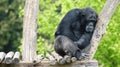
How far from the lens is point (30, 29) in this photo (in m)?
8.14

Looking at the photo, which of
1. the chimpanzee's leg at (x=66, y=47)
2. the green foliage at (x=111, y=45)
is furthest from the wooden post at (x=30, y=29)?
the green foliage at (x=111, y=45)

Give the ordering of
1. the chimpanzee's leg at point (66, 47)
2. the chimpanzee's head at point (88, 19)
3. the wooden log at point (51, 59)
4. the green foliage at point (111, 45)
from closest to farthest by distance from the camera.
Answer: the wooden log at point (51, 59) < the chimpanzee's leg at point (66, 47) < the chimpanzee's head at point (88, 19) < the green foliage at point (111, 45)

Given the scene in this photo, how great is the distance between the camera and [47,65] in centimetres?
608

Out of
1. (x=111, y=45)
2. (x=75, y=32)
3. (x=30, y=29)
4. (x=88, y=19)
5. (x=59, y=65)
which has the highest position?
(x=88, y=19)

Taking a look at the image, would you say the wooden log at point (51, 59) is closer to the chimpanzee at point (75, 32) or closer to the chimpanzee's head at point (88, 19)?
the chimpanzee at point (75, 32)

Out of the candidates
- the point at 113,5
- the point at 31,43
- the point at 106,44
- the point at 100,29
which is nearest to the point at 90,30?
the point at 100,29

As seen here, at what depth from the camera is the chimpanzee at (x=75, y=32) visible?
6246 mm

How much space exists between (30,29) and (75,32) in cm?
187

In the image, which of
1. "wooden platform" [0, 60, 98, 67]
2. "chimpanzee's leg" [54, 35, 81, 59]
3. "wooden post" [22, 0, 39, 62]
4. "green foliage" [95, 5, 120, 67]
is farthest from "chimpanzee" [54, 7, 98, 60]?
"green foliage" [95, 5, 120, 67]

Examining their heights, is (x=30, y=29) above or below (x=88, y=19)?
below

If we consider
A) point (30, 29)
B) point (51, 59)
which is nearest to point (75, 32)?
point (51, 59)

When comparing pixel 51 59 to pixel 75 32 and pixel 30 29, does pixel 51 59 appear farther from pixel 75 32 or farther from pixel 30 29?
pixel 30 29

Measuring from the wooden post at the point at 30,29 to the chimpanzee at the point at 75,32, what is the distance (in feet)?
5.72

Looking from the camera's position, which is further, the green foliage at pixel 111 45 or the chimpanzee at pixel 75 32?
the green foliage at pixel 111 45
